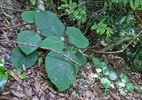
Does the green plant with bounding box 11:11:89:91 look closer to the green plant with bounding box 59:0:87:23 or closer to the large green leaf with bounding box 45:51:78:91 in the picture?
the large green leaf with bounding box 45:51:78:91

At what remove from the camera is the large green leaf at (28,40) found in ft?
6.16

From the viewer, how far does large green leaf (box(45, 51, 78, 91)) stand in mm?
1771

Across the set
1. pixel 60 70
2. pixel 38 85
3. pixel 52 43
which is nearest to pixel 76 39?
pixel 52 43

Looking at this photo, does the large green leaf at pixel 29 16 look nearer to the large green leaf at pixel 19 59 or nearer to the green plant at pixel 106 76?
the large green leaf at pixel 19 59

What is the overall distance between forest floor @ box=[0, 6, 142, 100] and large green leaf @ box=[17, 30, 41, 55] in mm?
113

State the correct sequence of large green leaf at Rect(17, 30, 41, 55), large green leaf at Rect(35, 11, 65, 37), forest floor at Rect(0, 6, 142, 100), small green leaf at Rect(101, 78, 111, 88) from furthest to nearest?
small green leaf at Rect(101, 78, 111, 88), large green leaf at Rect(35, 11, 65, 37), large green leaf at Rect(17, 30, 41, 55), forest floor at Rect(0, 6, 142, 100)

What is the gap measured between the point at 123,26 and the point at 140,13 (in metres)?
0.25

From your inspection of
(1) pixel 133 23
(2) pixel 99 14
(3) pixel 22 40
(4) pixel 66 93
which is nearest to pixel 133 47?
(1) pixel 133 23

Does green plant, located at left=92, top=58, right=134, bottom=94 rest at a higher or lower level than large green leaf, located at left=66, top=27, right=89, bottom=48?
lower

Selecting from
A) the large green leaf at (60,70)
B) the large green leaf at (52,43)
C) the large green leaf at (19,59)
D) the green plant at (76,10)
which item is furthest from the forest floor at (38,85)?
the green plant at (76,10)

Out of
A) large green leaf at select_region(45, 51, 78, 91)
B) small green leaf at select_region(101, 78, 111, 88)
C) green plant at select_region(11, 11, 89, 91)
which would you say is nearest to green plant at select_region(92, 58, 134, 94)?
small green leaf at select_region(101, 78, 111, 88)

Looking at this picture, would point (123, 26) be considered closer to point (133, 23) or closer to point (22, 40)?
point (133, 23)

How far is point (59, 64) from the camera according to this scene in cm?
182

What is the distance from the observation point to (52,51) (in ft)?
6.03
